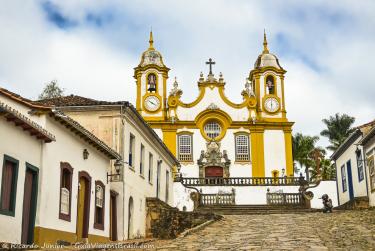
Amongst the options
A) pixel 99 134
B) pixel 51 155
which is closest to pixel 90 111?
pixel 99 134

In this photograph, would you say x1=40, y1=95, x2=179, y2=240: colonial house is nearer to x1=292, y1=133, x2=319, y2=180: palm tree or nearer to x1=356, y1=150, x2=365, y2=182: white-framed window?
x1=356, y1=150, x2=365, y2=182: white-framed window

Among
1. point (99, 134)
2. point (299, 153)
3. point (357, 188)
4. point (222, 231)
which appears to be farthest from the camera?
point (299, 153)

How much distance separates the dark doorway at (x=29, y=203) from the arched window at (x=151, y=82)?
30593 mm

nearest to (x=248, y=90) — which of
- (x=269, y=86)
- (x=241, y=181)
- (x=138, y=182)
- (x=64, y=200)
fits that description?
(x=269, y=86)

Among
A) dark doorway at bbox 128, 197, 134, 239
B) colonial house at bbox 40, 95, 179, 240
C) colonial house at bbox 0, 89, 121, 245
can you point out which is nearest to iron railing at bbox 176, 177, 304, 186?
colonial house at bbox 40, 95, 179, 240

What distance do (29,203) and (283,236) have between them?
20.2ft

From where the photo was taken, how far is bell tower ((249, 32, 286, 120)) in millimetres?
43125

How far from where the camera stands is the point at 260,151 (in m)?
41.1

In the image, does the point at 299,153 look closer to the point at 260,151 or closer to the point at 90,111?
the point at 260,151

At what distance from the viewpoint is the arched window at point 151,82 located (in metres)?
43.8

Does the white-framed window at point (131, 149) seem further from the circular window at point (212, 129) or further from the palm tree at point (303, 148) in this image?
the palm tree at point (303, 148)

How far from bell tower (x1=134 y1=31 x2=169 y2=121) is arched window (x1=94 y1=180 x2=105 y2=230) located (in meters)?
24.7

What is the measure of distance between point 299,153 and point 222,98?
12.2 metres

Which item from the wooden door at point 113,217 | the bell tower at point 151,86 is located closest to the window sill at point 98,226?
the wooden door at point 113,217
